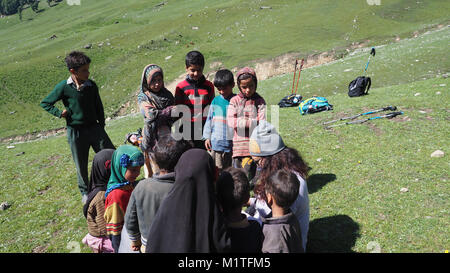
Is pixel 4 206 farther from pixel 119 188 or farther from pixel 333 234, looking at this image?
pixel 333 234

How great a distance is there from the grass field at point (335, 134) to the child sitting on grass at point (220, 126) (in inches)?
77.1

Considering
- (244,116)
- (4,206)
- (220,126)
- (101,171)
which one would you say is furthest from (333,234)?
(4,206)

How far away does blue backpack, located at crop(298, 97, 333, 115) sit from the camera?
11.9 meters

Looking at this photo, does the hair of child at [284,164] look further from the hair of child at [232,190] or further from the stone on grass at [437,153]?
the stone on grass at [437,153]

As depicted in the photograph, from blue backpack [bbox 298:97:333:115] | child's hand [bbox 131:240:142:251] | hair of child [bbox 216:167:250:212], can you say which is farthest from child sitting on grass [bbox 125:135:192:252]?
blue backpack [bbox 298:97:333:115]

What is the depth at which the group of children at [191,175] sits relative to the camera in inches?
131

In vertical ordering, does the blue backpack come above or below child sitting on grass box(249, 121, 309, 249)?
below

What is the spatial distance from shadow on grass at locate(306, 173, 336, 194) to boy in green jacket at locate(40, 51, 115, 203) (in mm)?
4395

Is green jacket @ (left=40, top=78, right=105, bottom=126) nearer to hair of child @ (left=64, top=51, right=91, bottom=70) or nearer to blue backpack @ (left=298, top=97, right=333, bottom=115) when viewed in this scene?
hair of child @ (left=64, top=51, right=91, bottom=70)

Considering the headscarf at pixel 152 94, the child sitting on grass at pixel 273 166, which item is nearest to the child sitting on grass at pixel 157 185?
the child sitting on grass at pixel 273 166

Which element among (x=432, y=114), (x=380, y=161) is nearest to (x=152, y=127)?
(x=380, y=161)

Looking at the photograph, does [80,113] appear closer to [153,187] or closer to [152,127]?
[152,127]

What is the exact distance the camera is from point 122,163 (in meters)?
4.43

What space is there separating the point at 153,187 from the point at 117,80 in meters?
27.9
